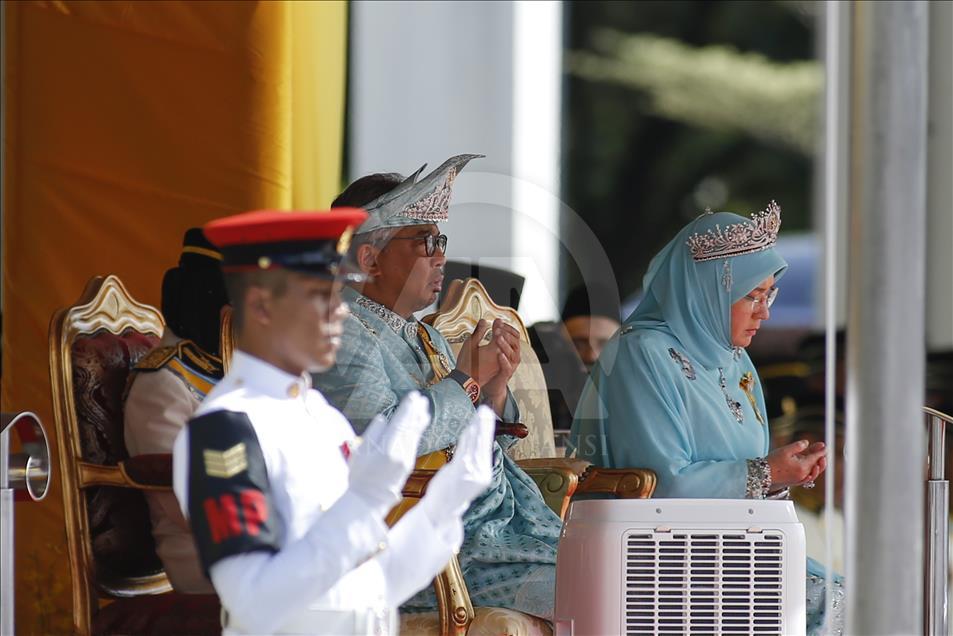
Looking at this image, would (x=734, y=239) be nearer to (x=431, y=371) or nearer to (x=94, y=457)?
(x=431, y=371)

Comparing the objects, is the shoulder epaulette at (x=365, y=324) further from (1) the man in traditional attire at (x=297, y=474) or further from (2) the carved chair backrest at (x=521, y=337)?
(1) the man in traditional attire at (x=297, y=474)

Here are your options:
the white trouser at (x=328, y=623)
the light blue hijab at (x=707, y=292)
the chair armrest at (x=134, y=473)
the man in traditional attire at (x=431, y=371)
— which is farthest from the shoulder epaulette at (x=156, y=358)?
the white trouser at (x=328, y=623)

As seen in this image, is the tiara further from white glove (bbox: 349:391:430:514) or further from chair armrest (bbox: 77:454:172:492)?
white glove (bbox: 349:391:430:514)

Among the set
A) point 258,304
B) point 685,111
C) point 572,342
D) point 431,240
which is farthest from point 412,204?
point 685,111

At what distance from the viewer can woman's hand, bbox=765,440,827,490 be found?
3580mm

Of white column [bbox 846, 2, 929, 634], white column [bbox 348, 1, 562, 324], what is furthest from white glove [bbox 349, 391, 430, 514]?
white column [bbox 348, 1, 562, 324]

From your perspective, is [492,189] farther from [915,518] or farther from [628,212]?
[628,212]

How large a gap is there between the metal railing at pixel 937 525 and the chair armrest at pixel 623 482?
2.24 ft

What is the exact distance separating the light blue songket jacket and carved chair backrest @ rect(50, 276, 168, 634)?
692 mm

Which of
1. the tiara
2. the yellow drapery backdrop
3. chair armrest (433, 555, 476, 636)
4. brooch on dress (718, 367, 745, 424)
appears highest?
the yellow drapery backdrop

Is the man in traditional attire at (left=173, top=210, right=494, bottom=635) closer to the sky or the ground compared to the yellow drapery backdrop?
closer to the ground

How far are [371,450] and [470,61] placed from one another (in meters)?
4.26

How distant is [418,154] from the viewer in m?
6.06

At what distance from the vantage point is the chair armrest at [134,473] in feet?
11.9
